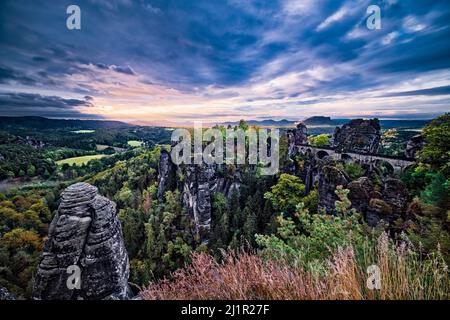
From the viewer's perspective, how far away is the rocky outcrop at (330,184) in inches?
542

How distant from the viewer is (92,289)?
783cm

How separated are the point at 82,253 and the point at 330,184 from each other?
1478 centimetres

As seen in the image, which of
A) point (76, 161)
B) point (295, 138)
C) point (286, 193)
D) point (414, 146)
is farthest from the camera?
point (76, 161)

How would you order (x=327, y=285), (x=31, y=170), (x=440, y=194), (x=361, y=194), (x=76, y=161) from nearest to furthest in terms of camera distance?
(x=327, y=285) → (x=440, y=194) → (x=361, y=194) → (x=31, y=170) → (x=76, y=161)

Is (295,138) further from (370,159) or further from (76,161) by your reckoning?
(76,161)

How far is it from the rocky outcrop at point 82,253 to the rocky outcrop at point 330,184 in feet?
42.8

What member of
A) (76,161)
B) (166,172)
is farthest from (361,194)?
(76,161)

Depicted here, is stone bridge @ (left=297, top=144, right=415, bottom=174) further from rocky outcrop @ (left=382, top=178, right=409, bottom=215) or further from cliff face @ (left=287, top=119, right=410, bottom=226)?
rocky outcrop @ (left=382, top=178, right=409, bottom=215)

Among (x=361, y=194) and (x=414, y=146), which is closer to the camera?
(x=361, y=194)

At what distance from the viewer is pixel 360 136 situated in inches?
1105

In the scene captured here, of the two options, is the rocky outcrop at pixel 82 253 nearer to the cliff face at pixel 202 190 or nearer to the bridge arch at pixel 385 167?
the cliff face at pixel 202 190

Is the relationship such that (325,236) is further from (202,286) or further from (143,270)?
(143,270)

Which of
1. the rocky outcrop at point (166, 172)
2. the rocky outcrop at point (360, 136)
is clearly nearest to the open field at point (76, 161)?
the rocky outcrop at point (166, 172)

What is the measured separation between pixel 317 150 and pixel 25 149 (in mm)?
70681
